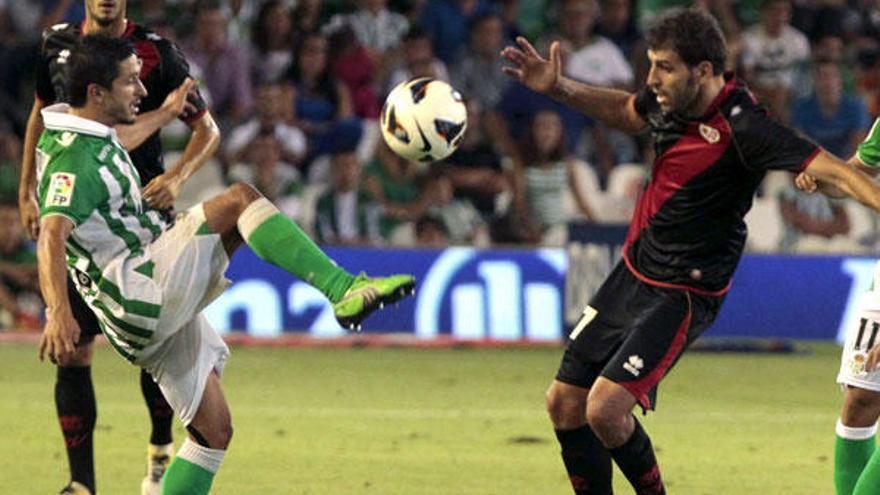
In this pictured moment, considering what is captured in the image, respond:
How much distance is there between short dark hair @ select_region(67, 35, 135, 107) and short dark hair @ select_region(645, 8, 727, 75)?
193cm

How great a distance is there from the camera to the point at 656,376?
6961 millimetres

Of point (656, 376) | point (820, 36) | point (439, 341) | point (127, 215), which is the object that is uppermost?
point (127, 215)

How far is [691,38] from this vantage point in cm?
678

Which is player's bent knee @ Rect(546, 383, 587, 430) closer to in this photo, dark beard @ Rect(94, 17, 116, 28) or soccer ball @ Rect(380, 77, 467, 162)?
soccer ball @ Rect(380, 77, 467, 162)

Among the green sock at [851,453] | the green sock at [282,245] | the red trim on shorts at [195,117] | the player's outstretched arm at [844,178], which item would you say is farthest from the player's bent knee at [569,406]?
the red trim on shorts at [195,117]

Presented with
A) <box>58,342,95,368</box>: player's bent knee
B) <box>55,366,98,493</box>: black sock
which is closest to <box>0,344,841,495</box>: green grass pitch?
<box>55,366,98,493</box>: black sock

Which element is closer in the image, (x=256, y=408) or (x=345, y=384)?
(x=256, y=408)

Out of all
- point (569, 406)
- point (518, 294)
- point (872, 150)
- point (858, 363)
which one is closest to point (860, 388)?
point (858, 363)

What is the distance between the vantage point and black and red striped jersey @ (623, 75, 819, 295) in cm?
689

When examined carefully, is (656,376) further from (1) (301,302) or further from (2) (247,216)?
(1) (301,302)

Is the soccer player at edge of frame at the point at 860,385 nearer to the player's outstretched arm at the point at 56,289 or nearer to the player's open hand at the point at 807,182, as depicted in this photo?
the player's open hand at the point at 807,182

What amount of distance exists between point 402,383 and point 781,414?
2.59 metres

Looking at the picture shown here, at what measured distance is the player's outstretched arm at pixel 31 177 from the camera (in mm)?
8242

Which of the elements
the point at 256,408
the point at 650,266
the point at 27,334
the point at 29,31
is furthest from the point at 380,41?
the point at 650,266
